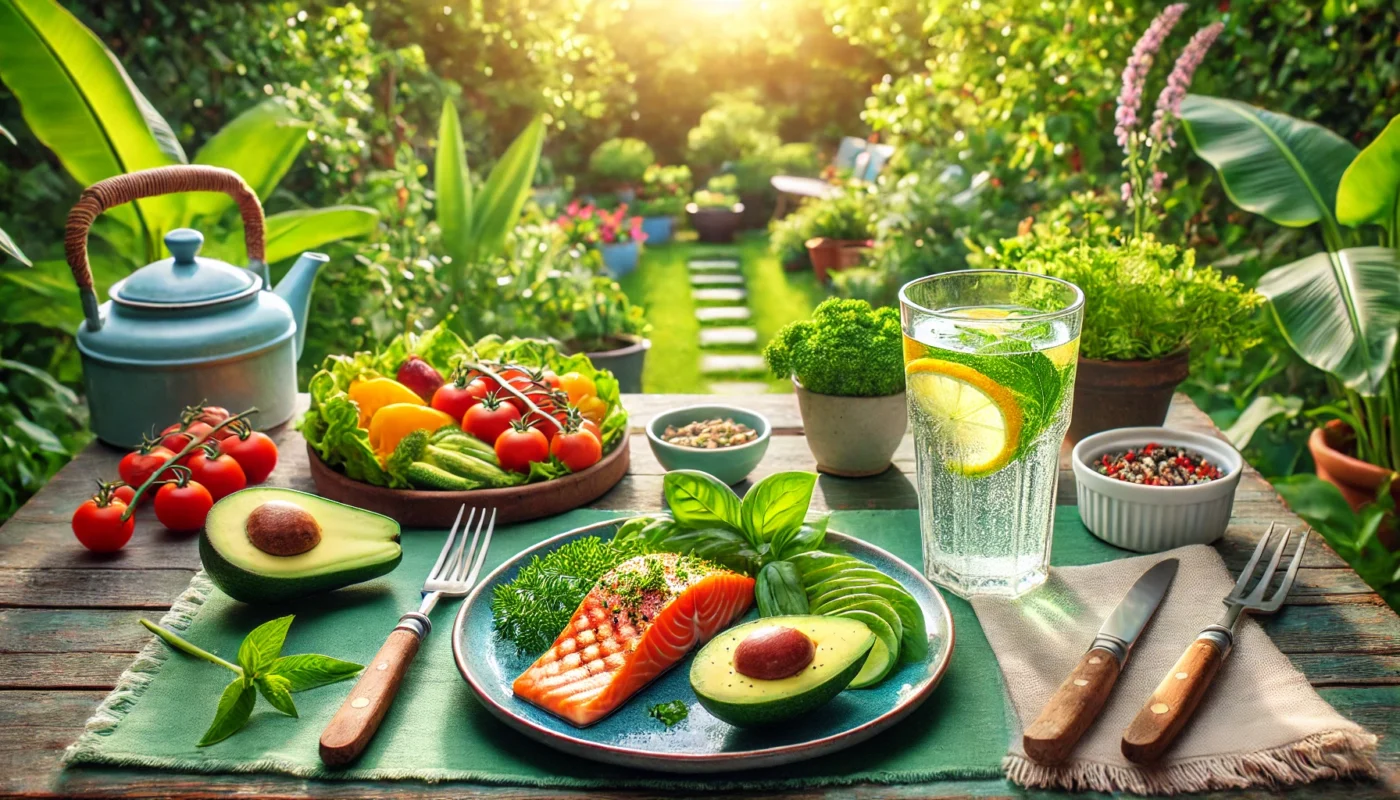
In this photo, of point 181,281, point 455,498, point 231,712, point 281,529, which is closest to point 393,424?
point 455,498

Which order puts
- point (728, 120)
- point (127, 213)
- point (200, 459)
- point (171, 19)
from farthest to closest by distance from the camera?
1. point (728, 120)
2. point (171, 19)
3. point (127, 213)
4. point (200, 459)

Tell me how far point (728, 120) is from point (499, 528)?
9279 mm

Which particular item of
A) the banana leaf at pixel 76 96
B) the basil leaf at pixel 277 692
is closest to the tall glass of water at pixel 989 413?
the basil leaf at pixel 277 692

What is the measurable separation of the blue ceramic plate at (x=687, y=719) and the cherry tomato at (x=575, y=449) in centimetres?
48

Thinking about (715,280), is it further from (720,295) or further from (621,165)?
(621,165)

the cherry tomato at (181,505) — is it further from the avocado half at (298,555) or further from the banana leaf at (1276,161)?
the banana leaf at (1276,161)

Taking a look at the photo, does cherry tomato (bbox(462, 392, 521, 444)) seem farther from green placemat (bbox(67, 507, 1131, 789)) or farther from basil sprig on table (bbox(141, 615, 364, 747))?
basil sprig on table (bbox(141, 615, 364, 747))

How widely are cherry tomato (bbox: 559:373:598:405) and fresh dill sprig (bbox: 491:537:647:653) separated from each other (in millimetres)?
602

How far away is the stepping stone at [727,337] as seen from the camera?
627 centimetres

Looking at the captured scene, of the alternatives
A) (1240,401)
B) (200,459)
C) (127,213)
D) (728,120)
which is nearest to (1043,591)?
(200,459)

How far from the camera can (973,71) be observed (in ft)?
16.5

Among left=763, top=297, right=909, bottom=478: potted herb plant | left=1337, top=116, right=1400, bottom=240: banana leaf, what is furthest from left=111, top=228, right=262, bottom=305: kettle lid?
left=1337, top=116, right=1400, bottom=240: banana leaf

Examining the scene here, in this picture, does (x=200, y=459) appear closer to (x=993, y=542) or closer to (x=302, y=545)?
(x=302, y=545)

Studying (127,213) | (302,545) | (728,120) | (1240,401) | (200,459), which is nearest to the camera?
(302,545)
